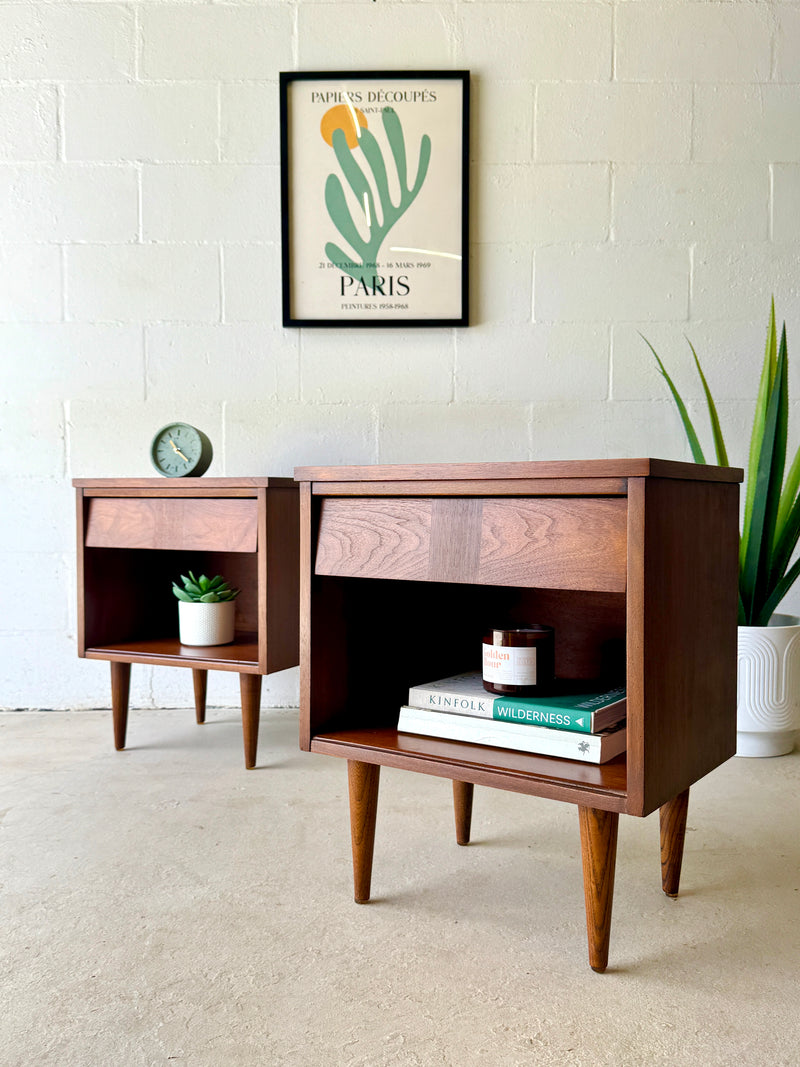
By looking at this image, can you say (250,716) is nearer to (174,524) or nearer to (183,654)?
(183,654)

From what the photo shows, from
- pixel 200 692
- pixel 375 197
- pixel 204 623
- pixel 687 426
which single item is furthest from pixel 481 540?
pixel 375 197

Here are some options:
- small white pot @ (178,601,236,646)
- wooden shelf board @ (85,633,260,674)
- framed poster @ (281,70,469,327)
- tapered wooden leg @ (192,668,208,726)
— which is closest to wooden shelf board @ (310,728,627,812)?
wooden shelf board @ (85,633,260,674)

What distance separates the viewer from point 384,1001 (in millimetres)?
1067

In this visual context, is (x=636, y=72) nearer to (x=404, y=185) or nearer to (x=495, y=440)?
(x=404, y=185)

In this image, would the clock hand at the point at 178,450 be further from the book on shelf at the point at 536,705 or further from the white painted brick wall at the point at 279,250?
the book on shelf at the point at 536,705

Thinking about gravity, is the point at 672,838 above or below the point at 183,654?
below

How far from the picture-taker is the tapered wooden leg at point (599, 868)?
110 cm

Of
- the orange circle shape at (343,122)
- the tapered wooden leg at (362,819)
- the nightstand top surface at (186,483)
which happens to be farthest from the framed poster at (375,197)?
the tapered wooden leg at (362,819)

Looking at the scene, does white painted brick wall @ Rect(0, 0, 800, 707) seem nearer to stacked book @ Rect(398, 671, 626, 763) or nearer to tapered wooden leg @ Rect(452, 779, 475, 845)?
tapered wooden leg @ Rect(452, 779, 475, 845)

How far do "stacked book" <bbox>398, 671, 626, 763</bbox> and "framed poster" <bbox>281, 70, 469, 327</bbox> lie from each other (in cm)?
143

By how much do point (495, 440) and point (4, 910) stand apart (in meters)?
1.68

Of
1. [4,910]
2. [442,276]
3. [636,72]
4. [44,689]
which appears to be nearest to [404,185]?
[442,276]

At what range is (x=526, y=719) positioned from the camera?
1.22 m

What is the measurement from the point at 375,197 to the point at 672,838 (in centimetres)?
187
